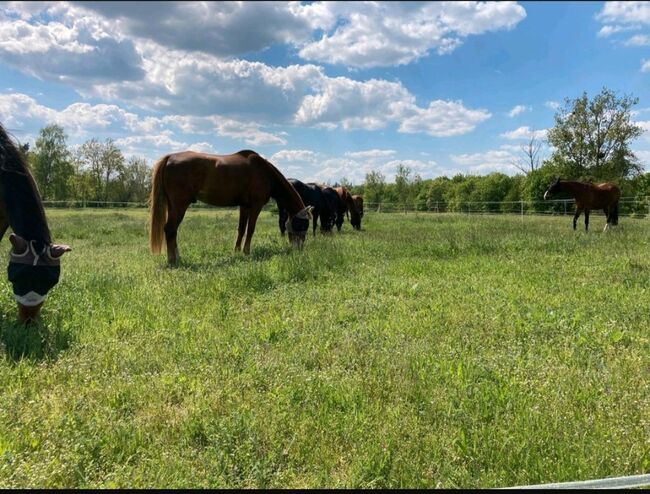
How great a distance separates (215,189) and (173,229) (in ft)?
4.25

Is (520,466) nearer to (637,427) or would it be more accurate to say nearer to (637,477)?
(637,477)

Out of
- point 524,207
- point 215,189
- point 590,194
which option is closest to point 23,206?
point 215,189

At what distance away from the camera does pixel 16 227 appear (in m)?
4.04

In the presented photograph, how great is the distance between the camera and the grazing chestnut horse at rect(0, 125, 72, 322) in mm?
3820

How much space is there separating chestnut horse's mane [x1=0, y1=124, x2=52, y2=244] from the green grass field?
2.86 ft

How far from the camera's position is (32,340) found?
11.9 feet

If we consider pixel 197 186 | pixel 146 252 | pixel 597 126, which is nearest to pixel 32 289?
pixel 197 186

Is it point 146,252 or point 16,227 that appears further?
point 146,252

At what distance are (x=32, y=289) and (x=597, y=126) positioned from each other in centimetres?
Answer: 4532

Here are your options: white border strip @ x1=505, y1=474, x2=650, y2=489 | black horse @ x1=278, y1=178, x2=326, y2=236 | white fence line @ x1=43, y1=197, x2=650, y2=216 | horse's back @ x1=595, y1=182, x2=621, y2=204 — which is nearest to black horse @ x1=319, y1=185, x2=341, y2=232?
black horse @ x1=278, y1=178, x2=326, y2=236

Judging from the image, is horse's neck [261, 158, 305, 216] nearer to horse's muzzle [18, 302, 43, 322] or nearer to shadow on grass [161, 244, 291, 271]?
shadow on grass [161, 244, 291, 271]

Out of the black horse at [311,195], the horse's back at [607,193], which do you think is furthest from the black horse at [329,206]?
the horse's back at [607,193]

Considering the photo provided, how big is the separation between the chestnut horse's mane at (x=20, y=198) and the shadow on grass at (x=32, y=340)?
2.63 ft

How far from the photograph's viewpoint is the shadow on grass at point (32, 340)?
3471mm
